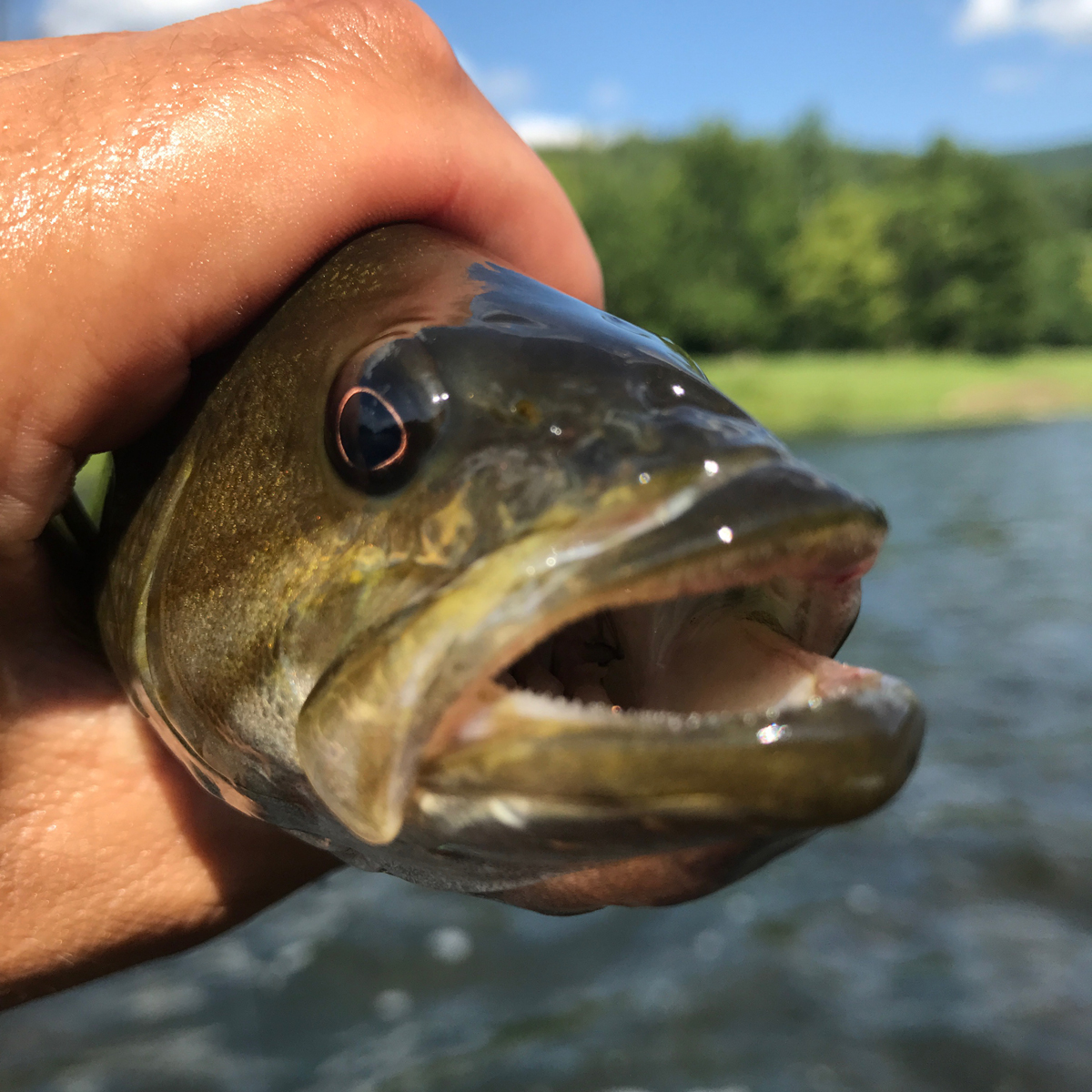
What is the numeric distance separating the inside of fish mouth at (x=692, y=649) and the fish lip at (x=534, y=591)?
0.20m

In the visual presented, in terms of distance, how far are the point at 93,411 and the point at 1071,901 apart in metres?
6.41

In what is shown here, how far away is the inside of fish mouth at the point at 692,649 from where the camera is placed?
59.1 inches

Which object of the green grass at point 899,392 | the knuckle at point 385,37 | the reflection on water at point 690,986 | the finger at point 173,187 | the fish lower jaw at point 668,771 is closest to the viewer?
the fish lower jaw at point 668,771

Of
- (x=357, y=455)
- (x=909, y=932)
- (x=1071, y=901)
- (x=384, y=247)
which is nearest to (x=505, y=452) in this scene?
(x=357, y=455)

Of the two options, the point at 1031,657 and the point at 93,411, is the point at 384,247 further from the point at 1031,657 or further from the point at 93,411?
the point at 1031,657

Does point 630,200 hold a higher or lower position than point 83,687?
lower

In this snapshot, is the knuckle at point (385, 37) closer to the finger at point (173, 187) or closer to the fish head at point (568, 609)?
the finger at point (173, 187)

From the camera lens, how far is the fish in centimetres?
127

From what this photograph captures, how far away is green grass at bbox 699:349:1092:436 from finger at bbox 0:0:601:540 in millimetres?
31246

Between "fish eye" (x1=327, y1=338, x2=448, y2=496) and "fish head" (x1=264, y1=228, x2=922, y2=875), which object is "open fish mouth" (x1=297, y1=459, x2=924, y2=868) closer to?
"fish head" (x1=264, y1=228, x2=922, y2=875)

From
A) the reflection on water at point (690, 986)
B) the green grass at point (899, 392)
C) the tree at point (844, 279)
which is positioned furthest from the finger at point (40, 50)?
the tree at point (844, 279)

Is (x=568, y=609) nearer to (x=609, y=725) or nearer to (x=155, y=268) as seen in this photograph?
(x=609, y=725)

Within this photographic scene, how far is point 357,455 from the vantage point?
152 cm

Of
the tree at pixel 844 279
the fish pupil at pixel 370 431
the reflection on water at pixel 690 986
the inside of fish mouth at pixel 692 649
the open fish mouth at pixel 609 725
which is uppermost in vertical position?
the fish pupil at pixel 370 431
